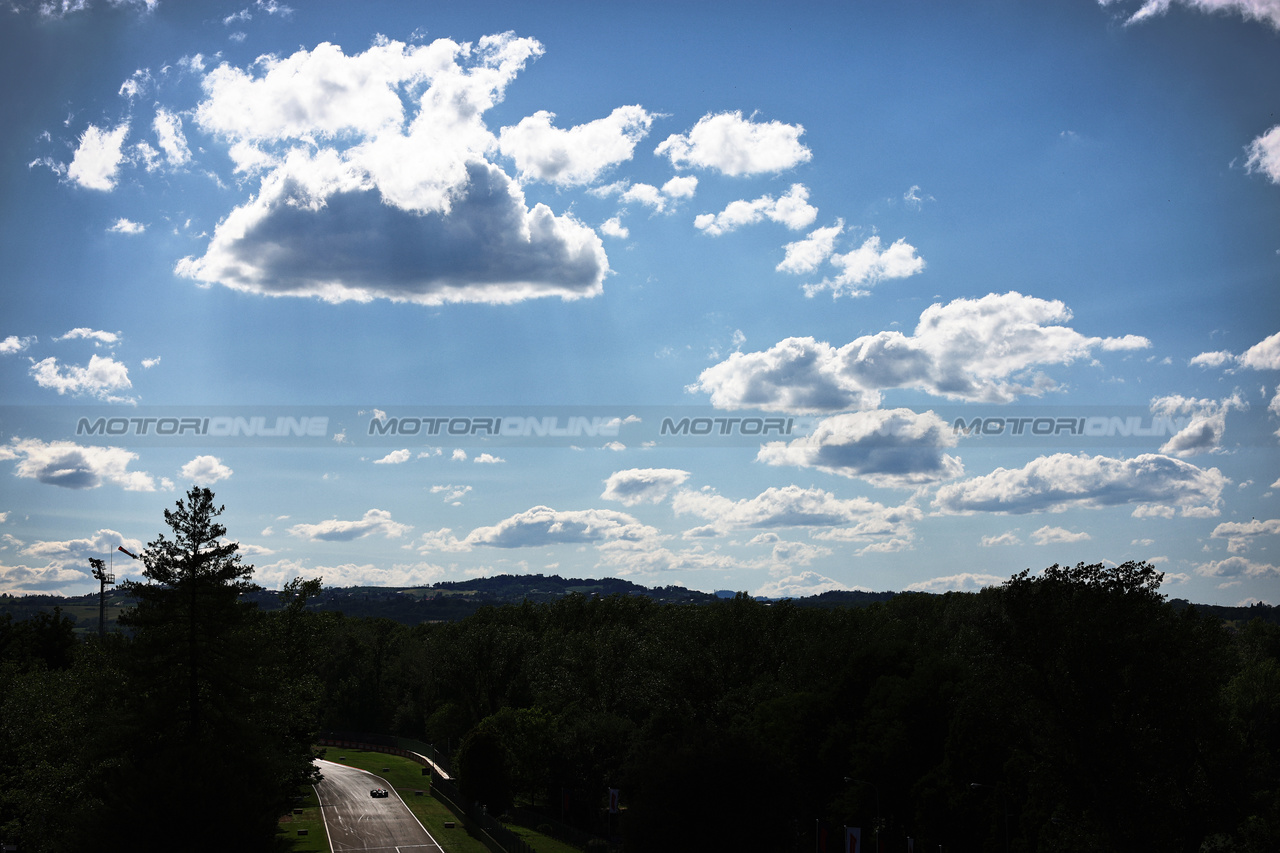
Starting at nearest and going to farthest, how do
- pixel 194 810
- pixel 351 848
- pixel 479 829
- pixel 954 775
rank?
pixel 194 810 → pixel 954 775 → pixel 351 848 → pixel 479 829

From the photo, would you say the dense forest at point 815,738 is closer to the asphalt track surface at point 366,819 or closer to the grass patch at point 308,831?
the grass patch at point 308,831

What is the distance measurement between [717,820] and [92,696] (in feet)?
92.4

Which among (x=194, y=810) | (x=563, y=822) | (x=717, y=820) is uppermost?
(x=194, y=810)

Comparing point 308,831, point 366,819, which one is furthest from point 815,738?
point 308,831

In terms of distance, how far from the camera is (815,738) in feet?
185

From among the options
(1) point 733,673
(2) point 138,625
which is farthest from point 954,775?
(2) point 138,625

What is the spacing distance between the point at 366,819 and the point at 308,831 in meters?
→ 5.70

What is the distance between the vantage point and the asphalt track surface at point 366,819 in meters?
56.9

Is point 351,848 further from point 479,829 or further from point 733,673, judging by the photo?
point 733,673

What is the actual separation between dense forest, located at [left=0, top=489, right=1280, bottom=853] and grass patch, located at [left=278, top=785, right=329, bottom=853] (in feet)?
13.0

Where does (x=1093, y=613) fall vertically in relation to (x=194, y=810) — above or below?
above

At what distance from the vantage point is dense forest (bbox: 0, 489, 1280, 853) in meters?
36.4

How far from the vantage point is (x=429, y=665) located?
11044 cm

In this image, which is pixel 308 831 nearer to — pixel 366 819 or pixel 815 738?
pixel 366 819
